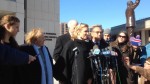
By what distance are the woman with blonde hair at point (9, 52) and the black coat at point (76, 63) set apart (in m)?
0.92

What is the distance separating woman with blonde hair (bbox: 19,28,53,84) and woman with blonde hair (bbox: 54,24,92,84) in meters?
0.28

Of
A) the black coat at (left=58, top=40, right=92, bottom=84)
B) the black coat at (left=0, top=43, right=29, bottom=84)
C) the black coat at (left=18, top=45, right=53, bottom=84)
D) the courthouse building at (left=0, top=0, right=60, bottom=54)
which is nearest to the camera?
the black coat at (left=0, top=43, right=29, bottom=84)

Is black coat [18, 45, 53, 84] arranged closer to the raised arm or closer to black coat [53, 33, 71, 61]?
black coat [53, 33, 71, 61]

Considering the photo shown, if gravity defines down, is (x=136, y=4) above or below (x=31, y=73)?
above

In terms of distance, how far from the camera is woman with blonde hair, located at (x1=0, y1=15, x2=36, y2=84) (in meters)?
3.40

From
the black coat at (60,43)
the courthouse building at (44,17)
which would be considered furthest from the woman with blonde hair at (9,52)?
the courthouse building at (44,17)

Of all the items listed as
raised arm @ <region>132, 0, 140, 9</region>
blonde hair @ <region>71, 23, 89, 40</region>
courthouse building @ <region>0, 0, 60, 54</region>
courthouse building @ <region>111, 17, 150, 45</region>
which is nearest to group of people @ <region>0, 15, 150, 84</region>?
blonde hair @ <region>71, 23, 89, 40</region>

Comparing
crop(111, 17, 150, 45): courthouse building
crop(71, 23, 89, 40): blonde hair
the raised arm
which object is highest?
the raised arm

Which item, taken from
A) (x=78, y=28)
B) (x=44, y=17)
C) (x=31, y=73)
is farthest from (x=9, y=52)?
(x=44, y=17)

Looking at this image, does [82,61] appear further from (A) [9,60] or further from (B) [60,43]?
(A) [9,60]

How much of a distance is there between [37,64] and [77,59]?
0.64 m

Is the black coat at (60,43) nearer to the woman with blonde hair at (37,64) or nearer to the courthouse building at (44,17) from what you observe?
the woman with blonde hair at (37,64)

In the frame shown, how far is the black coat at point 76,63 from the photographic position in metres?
4.48

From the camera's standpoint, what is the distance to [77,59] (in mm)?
4520
